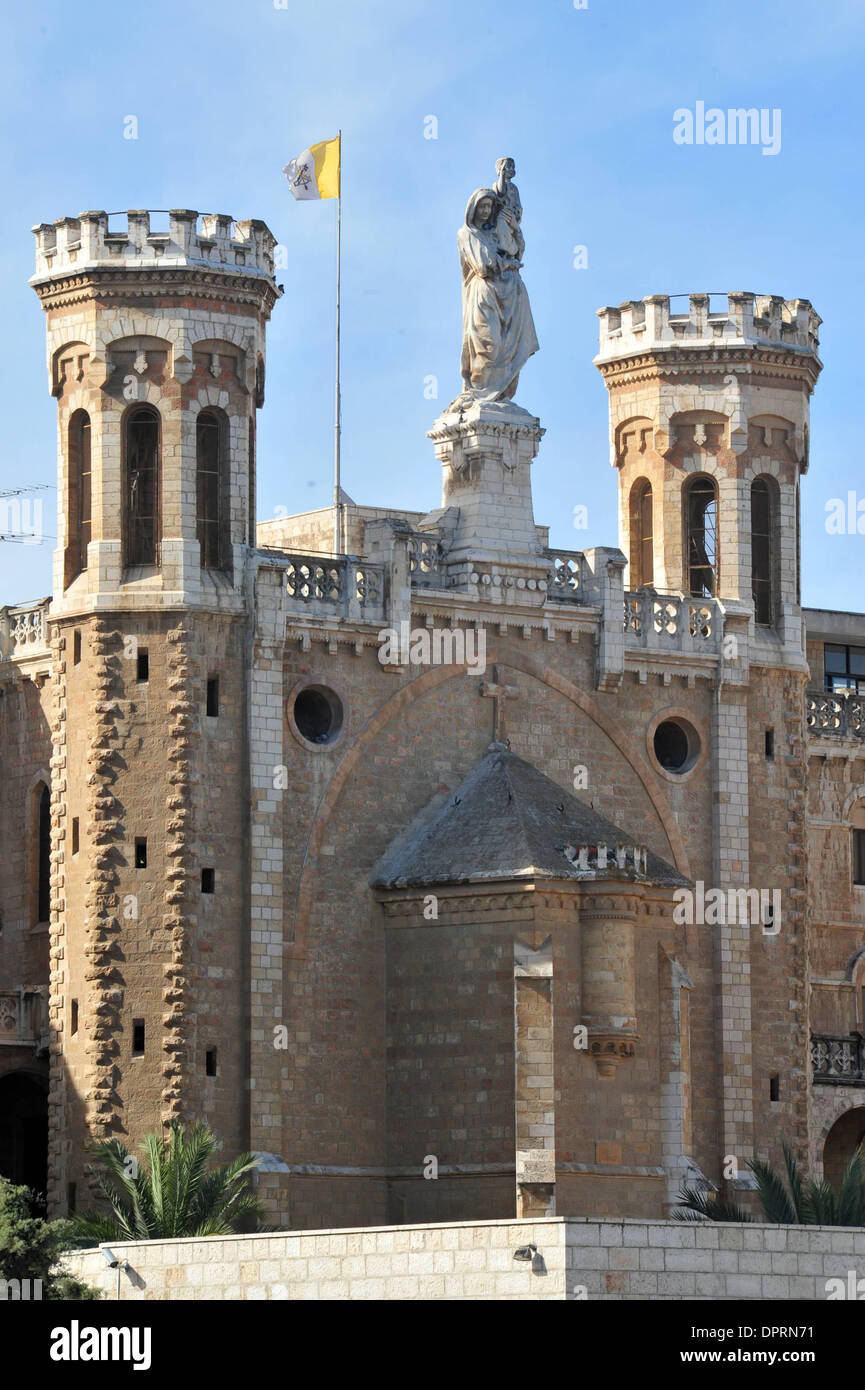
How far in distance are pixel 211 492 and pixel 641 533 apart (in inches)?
534

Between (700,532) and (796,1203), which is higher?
(700,532)

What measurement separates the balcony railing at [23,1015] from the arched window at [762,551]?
18.8 meters

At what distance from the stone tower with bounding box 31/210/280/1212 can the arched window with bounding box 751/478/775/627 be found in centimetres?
1346

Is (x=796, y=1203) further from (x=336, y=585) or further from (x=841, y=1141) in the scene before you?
(x=841, y=1141)

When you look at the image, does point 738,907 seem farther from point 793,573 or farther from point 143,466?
point 143,466

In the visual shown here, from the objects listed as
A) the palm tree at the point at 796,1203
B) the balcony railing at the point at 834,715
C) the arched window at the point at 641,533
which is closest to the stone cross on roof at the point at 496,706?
the arched window at the point at 641,533

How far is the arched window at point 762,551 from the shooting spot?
7694cm

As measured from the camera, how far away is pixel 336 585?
228ft

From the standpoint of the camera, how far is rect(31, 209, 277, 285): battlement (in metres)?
67.9

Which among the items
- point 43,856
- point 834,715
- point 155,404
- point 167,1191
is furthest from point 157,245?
point 834,715

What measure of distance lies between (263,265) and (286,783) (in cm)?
1048

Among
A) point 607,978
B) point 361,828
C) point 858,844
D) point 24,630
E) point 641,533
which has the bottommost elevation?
point 607,978
